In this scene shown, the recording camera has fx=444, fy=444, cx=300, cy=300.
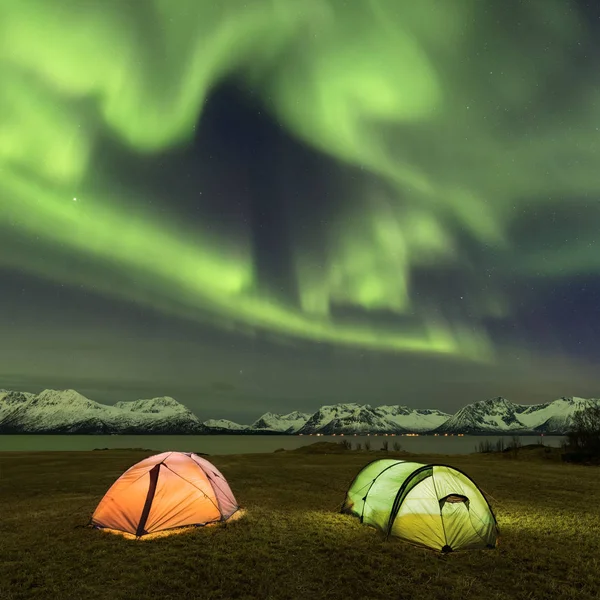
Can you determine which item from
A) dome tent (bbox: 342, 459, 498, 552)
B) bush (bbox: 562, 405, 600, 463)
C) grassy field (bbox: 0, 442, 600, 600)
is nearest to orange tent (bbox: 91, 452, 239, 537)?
grassy field (bbox: 0, 442, 600, 600)

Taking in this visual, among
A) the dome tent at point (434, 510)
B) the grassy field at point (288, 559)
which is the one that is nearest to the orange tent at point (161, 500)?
the grassy field at point (288, 559)

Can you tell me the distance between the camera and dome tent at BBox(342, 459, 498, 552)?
13.7 m

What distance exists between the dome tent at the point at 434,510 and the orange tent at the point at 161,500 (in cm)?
595

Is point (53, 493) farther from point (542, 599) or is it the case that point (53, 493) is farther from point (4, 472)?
point (542, 599)

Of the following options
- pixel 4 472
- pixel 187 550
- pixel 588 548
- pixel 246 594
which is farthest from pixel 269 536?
pixel 4 472

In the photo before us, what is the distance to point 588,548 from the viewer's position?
1384cm

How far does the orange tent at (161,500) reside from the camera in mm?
14570

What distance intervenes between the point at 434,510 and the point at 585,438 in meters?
47.3

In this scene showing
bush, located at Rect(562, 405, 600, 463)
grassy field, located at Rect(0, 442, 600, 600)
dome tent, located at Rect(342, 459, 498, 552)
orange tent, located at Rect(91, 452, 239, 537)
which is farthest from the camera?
bush, located at Rect(562, 405, 600, 463)

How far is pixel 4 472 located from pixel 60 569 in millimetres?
27549

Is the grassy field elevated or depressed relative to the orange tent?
depressed

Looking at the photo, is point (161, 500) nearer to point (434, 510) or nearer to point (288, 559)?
point (288, 559)

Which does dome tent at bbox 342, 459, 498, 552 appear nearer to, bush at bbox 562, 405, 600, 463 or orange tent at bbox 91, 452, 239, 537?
orange tent at bbox 91, 452, 239, 537

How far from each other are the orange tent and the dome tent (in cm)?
595
